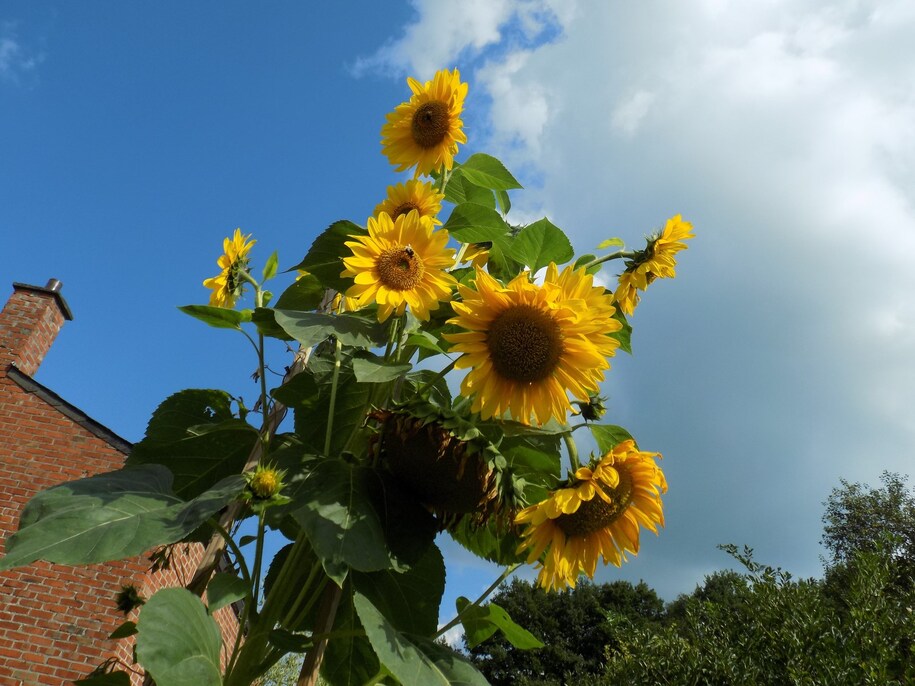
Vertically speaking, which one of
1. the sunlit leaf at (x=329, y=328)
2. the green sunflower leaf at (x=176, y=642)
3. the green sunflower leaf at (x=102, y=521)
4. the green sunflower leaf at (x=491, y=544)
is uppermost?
the sunlit leaf at (x=329, y=328)

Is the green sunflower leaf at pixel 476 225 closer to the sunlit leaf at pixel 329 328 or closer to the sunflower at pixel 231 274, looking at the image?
the sunlit leaf at pixel 329 328

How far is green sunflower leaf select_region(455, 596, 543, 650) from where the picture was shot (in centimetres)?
108

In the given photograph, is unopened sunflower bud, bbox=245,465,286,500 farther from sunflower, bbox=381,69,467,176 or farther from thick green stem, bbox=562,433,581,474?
sunflower, bbox=381,69,467,176

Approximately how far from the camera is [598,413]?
43.8 inches

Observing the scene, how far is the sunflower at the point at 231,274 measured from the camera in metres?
1.32

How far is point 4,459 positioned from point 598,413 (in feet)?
24.4

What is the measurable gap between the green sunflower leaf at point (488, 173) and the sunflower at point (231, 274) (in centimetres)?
45

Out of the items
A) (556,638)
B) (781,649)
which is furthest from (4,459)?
(556,638)

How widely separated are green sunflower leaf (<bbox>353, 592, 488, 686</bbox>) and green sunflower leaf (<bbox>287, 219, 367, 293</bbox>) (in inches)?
20.9

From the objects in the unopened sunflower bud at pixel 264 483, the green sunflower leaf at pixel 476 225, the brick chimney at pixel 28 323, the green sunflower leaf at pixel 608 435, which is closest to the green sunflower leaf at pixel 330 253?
the green sunflower leaf at pixel 476 225

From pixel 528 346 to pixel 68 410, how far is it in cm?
747

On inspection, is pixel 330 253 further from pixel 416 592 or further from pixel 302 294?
pixel 416 592

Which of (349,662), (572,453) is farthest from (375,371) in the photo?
(349,662)

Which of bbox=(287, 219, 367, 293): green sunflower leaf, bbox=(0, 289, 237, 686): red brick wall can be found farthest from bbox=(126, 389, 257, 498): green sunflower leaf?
bbox=(0, 289, 237, 686): red brick wall
